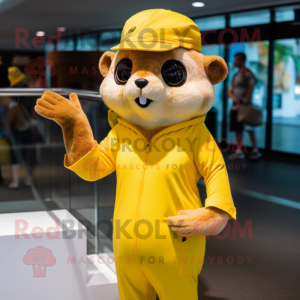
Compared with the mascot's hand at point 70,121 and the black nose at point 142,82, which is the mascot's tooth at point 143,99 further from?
the mascot's hand at point 70,121

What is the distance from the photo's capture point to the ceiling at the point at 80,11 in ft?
22.0

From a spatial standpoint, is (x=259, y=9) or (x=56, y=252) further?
(x=259, y=9)

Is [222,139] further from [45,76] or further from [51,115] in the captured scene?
[51,115]

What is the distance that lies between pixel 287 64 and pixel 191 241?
604cm

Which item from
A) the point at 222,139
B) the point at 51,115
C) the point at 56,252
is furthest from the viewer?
the point at 222,139

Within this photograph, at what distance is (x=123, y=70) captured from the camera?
61.0 inches

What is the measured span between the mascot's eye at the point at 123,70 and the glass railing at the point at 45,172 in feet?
2.26

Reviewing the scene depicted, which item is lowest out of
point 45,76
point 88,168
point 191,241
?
point 191,241

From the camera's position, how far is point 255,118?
23.9 feet

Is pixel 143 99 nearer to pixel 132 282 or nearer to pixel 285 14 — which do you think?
pixel 132 282

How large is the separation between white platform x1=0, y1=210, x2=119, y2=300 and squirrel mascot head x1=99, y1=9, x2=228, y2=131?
33.8 inches

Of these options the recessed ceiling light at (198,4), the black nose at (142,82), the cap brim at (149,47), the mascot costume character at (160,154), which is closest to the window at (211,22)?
the recessed ceiling light at (198,4)

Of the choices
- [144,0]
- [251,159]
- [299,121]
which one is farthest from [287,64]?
[144,0]

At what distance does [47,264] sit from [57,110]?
935mm
